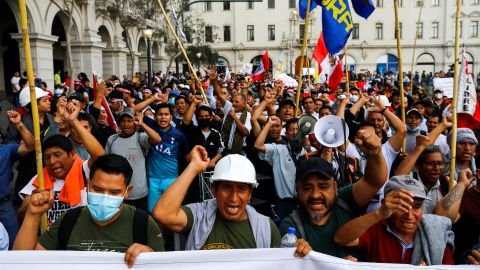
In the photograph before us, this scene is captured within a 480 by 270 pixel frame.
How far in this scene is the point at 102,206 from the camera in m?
2.61

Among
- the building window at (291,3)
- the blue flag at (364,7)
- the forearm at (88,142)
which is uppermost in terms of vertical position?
the building window at (291,3)

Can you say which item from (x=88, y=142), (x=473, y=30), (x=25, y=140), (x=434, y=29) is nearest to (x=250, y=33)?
(x=434, y=29)

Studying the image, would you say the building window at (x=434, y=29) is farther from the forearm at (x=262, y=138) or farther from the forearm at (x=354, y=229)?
the forearm at (x=354, y=229)

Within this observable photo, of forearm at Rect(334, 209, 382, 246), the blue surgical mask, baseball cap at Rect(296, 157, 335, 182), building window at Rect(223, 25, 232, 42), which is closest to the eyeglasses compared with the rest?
baseball cap at Rect(296, 157, 335, 182)

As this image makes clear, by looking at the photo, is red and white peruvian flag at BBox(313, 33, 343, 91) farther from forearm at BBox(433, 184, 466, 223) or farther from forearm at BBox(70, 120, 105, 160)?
forearm at BBox(70, 120, 105, 160)

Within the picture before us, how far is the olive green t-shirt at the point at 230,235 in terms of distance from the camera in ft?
8.67

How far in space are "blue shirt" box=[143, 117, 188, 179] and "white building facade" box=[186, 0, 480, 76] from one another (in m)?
45.4

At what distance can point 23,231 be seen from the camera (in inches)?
101

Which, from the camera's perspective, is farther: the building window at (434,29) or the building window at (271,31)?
the building window at (271,31)

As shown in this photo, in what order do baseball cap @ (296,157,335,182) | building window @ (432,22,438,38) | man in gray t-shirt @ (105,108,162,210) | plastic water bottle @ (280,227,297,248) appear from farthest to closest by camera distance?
1. building window @ (432,22,438,38)
2. man in gray t-shirt @ (105,108,162,210)
3. baseball cap @ (296,157,335,182)
4. plastic water bottle @ (280,227,297,248)

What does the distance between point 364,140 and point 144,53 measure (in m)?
30.5

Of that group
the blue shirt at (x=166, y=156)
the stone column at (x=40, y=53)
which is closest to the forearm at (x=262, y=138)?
the blue shirt at (x=166, y=156)

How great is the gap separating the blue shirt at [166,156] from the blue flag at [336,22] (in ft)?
9.65

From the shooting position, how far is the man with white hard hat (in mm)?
2615
